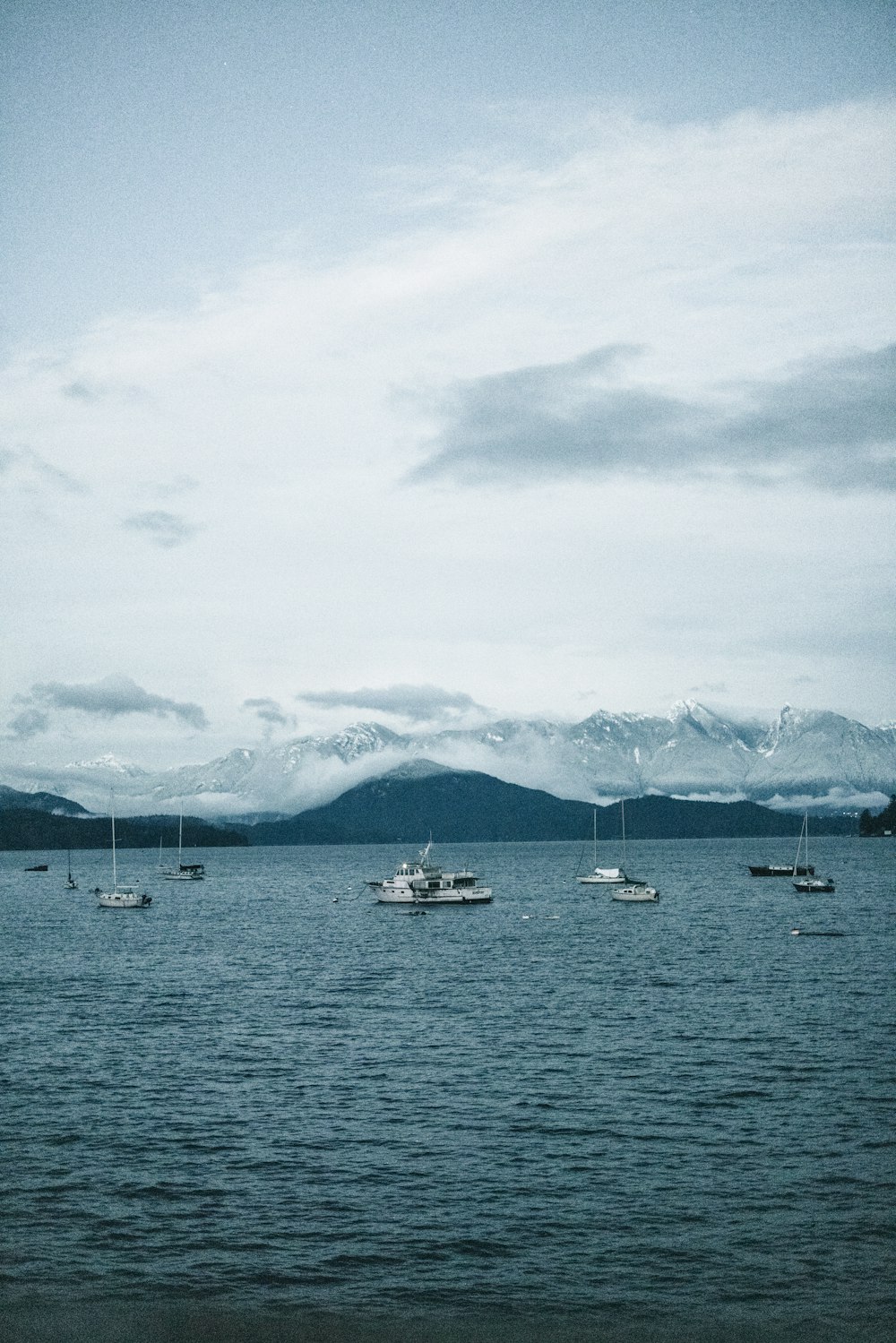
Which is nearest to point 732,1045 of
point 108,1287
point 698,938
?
point 108,1287

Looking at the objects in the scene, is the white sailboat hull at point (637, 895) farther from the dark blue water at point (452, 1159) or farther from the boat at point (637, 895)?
the dark blue water at point (452, 1159)

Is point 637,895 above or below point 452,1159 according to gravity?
below

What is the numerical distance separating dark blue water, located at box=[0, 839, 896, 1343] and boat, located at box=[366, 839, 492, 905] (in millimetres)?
87490

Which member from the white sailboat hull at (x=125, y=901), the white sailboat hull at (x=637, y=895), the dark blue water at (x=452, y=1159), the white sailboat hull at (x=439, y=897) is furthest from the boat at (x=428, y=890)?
the dark blue water at (x=452, y=1159)

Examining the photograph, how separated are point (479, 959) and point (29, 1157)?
66320 millimetres

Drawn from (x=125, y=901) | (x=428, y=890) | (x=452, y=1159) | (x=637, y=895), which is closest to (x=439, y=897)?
(x=428, y=890)

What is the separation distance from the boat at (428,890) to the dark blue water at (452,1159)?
87.5m

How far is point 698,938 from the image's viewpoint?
125m

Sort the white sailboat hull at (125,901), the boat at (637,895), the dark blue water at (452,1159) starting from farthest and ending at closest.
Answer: the white sailboat hull at (125,901)
the boat at (637,895)
the dark blue water at (452,1159)

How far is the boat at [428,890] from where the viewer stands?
17925 centimetres

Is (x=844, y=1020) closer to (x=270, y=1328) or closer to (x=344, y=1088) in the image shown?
(x=344, y=1088)

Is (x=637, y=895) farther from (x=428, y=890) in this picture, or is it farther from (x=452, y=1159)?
(x=452, y=1159)

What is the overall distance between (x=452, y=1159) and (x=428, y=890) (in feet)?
450

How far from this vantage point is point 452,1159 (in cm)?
4375
